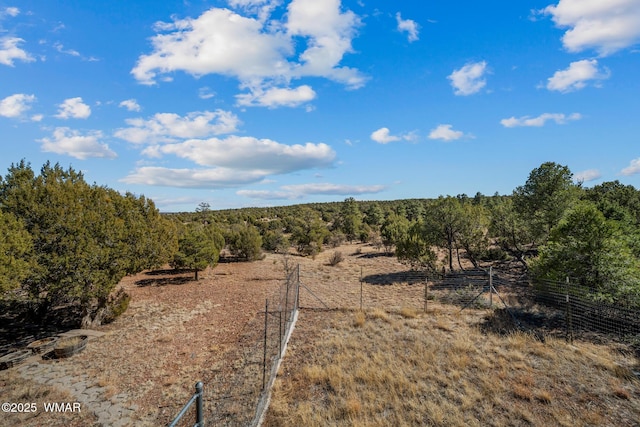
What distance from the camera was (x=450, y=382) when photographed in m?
8.14

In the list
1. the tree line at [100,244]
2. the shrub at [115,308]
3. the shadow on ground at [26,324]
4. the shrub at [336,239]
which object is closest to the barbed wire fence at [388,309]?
the tree line at [100,244]

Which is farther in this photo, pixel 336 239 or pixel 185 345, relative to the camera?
pixel 336 239

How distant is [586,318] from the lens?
463 inches

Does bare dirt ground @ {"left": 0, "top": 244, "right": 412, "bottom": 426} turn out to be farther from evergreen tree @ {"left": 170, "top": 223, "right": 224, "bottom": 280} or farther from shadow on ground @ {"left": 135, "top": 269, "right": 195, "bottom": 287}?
evergreen tree @ {"left": 170, "top": 223, "right": 224, "bottom": 280}

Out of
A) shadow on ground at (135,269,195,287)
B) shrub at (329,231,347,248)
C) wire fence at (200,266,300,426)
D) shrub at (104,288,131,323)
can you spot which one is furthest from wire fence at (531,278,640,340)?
shrub at (329,231,347,248)

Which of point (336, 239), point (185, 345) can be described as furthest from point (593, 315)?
point (336, 239)

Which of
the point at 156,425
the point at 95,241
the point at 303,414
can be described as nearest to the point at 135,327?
the point at 95,241

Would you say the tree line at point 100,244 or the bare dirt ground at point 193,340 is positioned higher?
the tree line at point 100,244

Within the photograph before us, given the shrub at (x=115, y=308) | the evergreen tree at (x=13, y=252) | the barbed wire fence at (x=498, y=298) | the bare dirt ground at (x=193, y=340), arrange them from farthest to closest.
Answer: the shrub at (x=115, y=308) → the barbed wire fence at (x=498, y=298) → the evergreen tree at (x=13, y=252) → the bare dirt ground at (x=193, y=340)

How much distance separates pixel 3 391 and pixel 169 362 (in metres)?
3.88

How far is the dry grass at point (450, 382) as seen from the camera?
22.3ft

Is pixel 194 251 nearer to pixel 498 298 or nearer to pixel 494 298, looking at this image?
pixel 494 298

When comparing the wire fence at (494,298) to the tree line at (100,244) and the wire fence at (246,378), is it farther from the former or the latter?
the wire fence at (246,378)

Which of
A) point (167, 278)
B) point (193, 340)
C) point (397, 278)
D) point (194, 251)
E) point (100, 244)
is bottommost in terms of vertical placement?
point (397, 278)
